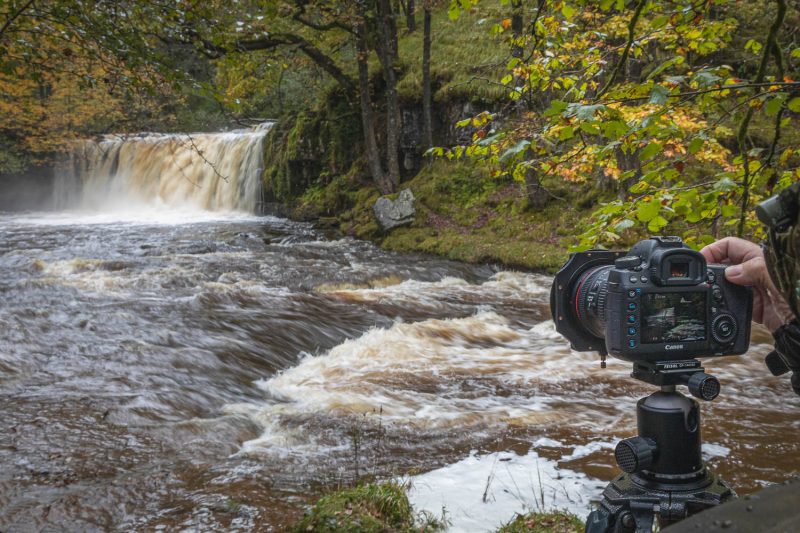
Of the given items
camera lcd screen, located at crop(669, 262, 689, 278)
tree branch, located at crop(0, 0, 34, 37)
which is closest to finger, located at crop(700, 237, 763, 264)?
camera lcd screen, located at crop(669, 262, 689, 278)

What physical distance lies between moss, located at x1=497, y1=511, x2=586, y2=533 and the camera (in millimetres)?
1260

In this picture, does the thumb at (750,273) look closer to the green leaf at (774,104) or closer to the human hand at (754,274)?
the human hand at (754,274)

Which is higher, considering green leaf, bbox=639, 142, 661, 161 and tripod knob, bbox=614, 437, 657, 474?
green leaf, bbox=639, 142, 661, 161

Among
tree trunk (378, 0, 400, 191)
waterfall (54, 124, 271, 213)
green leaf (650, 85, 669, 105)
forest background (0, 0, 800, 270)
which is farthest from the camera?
waterfall (54, 124, 271, 213)

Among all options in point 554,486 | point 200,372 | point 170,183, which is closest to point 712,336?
point 554,486

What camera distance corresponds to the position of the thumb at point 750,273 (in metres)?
1.48

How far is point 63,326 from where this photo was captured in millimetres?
6297

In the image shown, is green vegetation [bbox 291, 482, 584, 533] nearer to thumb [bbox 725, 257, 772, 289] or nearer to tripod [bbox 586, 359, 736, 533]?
tripod [bbox 586, 359, 736, 533]

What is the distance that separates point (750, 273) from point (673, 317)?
0.68 ft

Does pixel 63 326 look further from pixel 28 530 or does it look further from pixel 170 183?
pixel 170 183

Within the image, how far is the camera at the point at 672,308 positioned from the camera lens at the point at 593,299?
0.07 meters

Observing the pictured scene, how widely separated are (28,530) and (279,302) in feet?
16.8

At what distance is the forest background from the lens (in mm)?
2777

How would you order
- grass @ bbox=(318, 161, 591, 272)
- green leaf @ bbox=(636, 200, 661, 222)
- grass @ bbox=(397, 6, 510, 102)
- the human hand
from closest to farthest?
the human hand < green leaf @ bbox=(636, 200, 661, 222) < grass @ bbox=(318, 161, 591, 272) < grass @ bbox=(397, 6, 510, 102)
